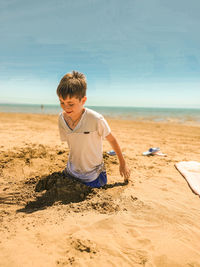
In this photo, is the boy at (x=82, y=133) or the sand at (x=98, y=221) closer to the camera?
the sand at (x=98, y=221)

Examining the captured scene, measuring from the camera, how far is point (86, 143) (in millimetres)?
2449

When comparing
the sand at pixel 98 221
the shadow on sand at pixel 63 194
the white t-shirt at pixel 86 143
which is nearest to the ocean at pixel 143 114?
the sand at pixel 98 221

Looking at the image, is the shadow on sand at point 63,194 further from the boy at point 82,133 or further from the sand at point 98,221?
the boy at point 82,133

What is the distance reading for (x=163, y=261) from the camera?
4.81 ft

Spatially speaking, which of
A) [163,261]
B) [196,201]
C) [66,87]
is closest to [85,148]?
[66,87]

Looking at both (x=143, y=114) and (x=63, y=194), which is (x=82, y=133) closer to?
(x=63, y=194)

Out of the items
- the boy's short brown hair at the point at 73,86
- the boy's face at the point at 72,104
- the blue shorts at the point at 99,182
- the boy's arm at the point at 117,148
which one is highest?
the boy's short brown hair at the point at 73,86

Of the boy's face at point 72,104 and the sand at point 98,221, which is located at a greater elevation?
the boy's face at point 72,104

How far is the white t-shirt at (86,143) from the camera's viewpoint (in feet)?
7.89

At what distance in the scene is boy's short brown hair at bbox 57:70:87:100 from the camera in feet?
6.99

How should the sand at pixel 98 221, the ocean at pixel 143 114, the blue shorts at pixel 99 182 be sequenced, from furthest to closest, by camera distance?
the ocean at pixel 143 114
the blue shorts at pixel 99 182
the sand at pixel 98 221

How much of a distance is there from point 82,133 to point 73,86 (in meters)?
0.61

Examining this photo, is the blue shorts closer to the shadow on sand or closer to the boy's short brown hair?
the shadow on sand

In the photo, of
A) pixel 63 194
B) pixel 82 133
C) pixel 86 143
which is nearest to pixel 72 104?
pixel 82 133
